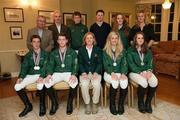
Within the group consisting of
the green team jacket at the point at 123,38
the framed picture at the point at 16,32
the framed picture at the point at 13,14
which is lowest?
the green team jacket at the point at 123,38

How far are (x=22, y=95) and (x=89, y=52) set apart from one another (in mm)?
1207

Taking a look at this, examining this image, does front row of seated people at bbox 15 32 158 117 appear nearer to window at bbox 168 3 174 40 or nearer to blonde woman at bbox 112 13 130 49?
blonde woman at bbox 112 13 130 49

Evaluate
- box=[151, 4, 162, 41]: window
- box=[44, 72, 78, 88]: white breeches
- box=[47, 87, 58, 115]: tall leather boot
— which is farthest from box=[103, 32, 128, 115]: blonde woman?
box=[151, 4, 162, 41]: window

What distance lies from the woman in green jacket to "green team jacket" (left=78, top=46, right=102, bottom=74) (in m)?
0.48

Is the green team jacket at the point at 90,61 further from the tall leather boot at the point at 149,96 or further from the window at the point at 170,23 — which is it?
the window at the point at 170,23

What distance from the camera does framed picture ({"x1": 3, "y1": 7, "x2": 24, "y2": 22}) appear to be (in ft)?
16.2

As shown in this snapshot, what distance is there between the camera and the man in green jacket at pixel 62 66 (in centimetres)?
291

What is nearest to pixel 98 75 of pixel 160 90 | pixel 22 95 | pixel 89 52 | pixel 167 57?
pixel 89 52

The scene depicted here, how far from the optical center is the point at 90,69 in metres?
3.09

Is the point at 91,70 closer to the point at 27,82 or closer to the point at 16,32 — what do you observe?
the point at 27,82

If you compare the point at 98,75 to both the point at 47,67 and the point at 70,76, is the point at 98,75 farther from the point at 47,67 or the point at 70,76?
the point at 47,67

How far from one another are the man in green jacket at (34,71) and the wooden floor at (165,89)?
1.07m

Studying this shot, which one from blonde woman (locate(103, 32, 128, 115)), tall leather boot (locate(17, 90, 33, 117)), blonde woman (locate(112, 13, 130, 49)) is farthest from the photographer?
blonde woman (locate(112, 13, 130, 49))

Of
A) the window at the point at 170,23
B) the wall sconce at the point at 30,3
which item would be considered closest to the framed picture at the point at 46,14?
the wall sconce at the point at 30,3
